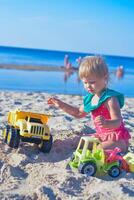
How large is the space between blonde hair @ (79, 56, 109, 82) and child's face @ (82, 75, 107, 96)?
0.09 feet

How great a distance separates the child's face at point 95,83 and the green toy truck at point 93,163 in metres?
0.44

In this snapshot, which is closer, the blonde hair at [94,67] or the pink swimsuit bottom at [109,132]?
the blonde hair at [94,67]

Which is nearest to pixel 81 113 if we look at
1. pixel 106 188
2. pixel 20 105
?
pixel 106 188

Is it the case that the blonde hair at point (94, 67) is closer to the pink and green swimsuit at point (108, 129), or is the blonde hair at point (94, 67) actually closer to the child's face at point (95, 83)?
the child's face at point (95, 83)

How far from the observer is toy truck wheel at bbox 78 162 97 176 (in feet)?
10.4

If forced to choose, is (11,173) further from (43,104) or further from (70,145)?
(43,104)

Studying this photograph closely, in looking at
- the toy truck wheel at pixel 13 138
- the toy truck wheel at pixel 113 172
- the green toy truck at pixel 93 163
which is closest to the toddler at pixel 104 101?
the green toy truck at pixel 93 163

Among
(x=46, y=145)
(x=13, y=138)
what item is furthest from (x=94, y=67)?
(x=13, y=138)

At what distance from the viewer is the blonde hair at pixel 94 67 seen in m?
3.52

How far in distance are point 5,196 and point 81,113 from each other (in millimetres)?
1403

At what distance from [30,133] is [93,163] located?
0.63m

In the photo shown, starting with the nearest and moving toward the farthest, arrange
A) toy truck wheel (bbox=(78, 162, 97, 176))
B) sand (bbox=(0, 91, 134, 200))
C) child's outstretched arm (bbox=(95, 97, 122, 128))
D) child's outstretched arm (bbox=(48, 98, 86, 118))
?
sand (bbox=(0, 91, 134, 200)), toy truck wheel (bbox=(78, 162, 97, 176)), child's outstretched arm (bbox=(95, 97, 122, 128)), child's outstretched arm (bbox=(48, 98, 86, 118))

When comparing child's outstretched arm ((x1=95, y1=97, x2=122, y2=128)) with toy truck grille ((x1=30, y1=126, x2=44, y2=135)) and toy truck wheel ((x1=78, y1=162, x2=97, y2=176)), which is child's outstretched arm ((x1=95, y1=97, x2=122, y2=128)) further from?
toy truck grille ((x1=30, y1=126, x2=44, y2=135))

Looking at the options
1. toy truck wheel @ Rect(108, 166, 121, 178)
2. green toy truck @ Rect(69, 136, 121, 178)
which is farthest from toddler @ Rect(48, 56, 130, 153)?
toy truck wheel @ Rect(108, 166, 121, 178)
